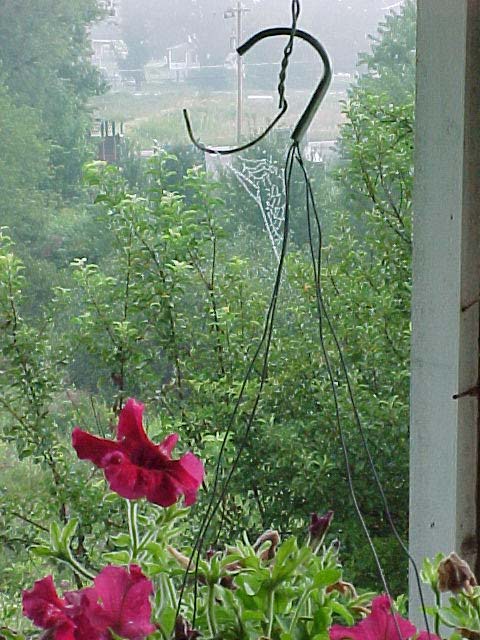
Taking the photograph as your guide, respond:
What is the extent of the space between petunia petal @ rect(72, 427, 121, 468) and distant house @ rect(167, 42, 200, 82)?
0.70 meters

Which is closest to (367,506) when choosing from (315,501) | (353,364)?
(315,501)

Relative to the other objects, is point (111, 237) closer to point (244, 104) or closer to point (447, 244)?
point (244, 104)

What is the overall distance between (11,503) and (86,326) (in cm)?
27

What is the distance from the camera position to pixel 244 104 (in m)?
1.27

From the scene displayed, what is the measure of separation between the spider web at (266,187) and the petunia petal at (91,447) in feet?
2.07

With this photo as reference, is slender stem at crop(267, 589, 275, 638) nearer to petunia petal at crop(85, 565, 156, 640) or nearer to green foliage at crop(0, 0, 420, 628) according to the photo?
petunia petal at crop(85, 565, 156, 640)

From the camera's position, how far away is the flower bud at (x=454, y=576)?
0.76 meters

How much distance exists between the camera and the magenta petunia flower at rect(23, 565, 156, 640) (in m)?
0.65

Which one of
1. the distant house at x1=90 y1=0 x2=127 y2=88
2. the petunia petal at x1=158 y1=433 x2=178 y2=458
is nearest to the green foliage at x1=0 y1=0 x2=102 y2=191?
the distant house at x1=90 y1=0 x2=127 y2=88

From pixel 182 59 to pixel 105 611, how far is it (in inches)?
32.6

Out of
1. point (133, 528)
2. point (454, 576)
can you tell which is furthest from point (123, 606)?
point (454, 576)

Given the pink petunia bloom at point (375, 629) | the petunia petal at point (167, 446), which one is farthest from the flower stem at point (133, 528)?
the pink petunia bloom at point (375, 629)

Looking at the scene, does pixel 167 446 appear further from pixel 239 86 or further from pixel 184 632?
pixel 239 86

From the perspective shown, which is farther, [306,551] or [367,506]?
[367,506]
